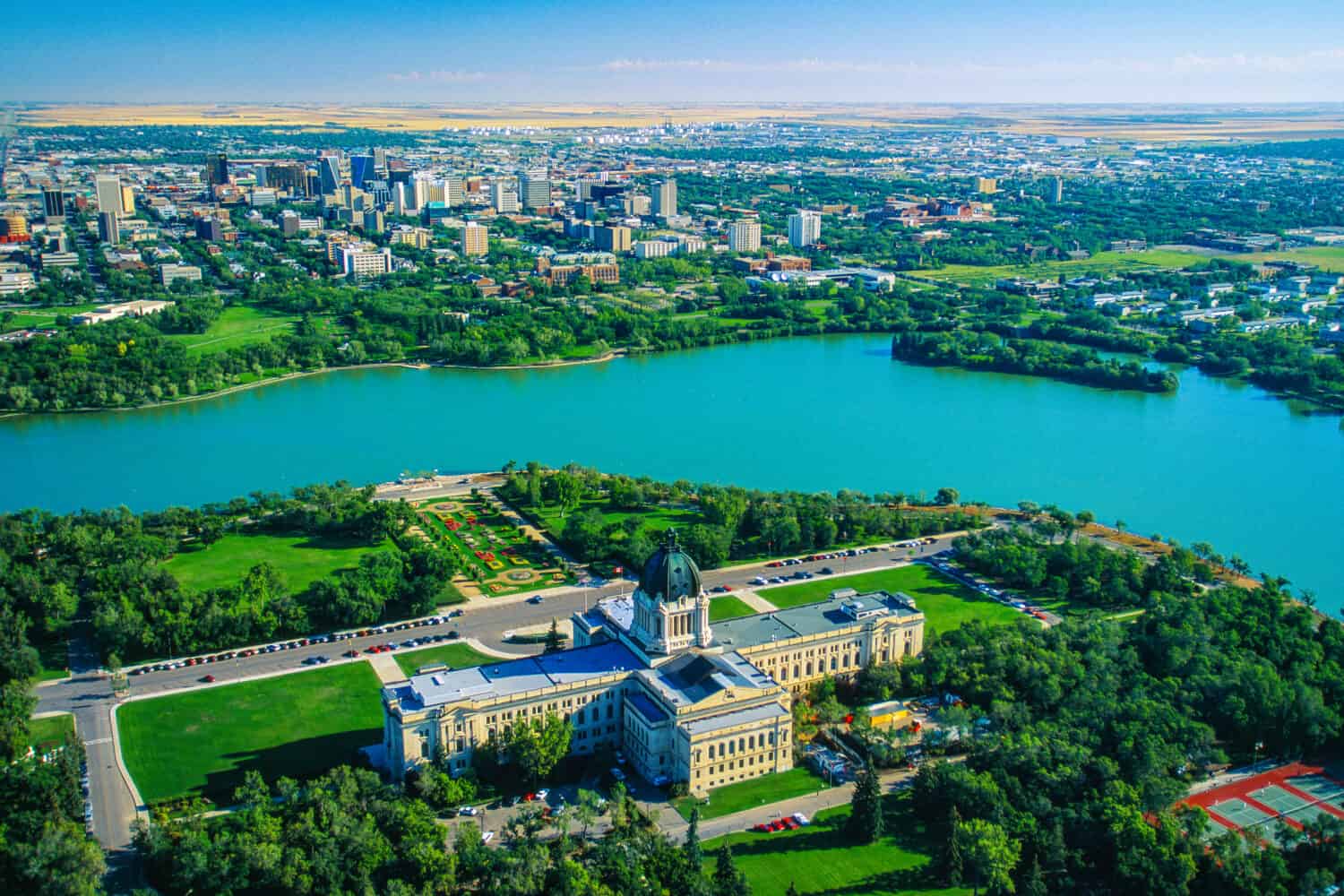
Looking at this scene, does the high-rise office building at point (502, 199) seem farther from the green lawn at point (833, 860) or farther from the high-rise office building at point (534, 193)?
the green lawn at point (833, 860)

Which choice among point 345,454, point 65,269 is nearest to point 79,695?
point 345,454

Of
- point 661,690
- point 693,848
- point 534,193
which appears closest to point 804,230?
point 534,193

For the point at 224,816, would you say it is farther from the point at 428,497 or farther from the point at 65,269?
the point at 65,269

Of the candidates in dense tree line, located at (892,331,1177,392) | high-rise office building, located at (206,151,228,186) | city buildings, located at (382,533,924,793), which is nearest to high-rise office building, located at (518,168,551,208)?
high-rise office building, located at (206,151,228,186)

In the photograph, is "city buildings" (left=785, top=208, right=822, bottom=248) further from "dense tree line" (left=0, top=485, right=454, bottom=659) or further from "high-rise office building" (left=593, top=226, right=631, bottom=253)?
"dense tree line" (left=0, top=485, right=454, bottom=659)

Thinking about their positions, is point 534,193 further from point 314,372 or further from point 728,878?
point 728,878

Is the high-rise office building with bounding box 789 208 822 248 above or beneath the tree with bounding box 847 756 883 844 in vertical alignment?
above
